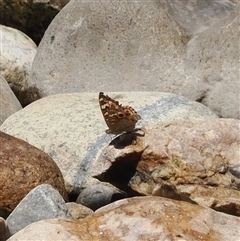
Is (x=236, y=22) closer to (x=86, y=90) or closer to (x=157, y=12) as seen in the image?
(x=157, y=12)

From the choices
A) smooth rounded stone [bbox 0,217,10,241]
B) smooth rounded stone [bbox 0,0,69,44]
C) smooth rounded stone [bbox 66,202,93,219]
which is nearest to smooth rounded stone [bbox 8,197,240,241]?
smooth rounded stone [bbox 0,217,10,241]

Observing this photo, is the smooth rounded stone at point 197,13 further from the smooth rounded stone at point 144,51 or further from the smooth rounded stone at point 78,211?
the smooth rounded stone at point 78,211

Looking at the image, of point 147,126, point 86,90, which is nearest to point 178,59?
point 86,90

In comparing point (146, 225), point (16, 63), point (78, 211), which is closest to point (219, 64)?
point (78, 211)

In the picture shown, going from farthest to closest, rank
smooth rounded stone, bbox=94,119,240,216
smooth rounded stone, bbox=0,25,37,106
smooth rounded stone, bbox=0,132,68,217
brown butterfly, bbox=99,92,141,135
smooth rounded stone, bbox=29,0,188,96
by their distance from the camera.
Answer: smooth rounded stone, bbox=0,25,37,106
smooth rounded stone, bbox=29,0,188,96
smooth rounded stone, bbox=0,132,68,217
brown butterfly, bbox=99,92,141,135
smooth rounded stone, bbox=94,119,240,216

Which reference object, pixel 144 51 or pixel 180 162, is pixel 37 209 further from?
pixel 144 51

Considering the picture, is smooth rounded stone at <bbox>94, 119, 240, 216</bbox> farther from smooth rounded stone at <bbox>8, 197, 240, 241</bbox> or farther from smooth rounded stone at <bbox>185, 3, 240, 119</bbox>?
smooth rounded stone at <bbox>185, 3, 240, 119</bbox>
